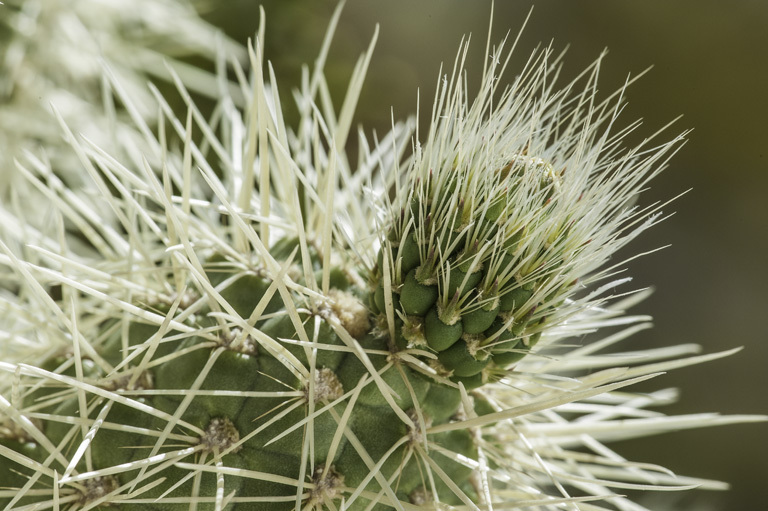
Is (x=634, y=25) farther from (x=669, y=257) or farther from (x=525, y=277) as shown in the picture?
(x=525, y=277)

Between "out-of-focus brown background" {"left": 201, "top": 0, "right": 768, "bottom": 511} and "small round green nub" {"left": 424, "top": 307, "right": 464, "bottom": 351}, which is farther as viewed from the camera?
"out-of-focus brown background" {"left": 201, "top": 0, "right": 768, "bottom": 511}

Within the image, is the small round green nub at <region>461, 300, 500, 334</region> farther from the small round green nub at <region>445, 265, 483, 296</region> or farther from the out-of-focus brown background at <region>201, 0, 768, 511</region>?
the out-of-focus brown background at <region>201, 0, 768, 511</region>

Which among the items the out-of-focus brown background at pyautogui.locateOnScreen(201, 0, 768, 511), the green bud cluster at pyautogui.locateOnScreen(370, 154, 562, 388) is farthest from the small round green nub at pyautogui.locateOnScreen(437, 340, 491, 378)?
the out-of-focus brown background at pyautogui.locateOnScreen(201, 0, 768, 511)

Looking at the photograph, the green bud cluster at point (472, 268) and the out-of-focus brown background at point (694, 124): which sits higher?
the out-of-focus brown background at point (694, 124)

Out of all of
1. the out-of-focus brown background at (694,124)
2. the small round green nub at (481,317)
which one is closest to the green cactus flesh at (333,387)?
the small round green nub at (481,317)

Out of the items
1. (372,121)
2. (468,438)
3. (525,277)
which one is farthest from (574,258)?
(372,121)

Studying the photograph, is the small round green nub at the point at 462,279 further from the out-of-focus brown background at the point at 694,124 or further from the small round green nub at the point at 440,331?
the out-of-focus brown background at the point at 694,124

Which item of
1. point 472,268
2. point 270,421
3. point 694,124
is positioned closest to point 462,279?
point 472,268
